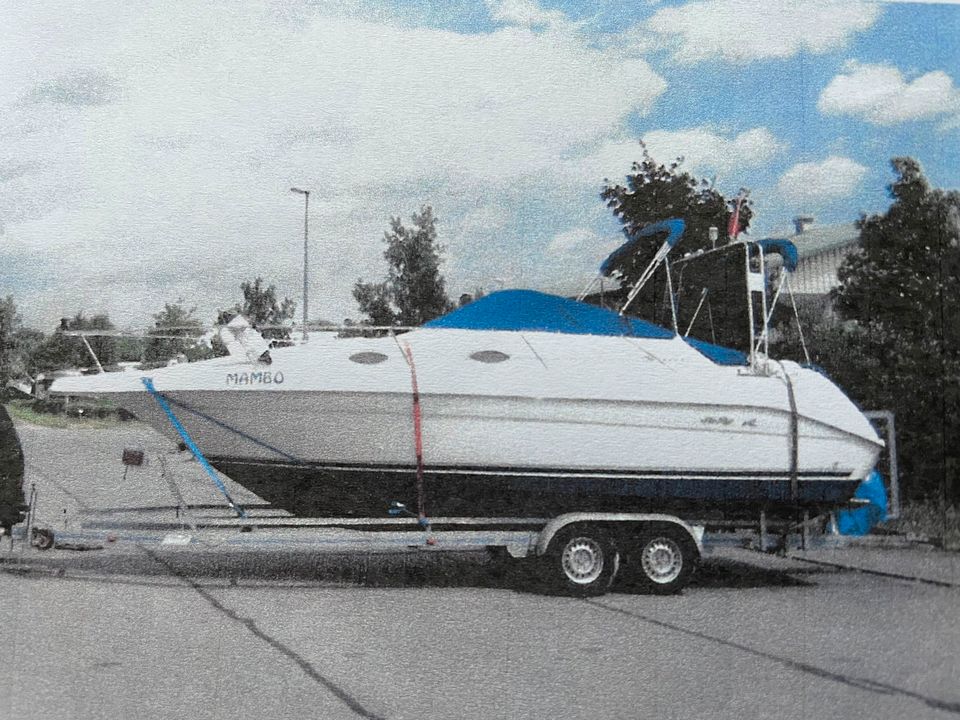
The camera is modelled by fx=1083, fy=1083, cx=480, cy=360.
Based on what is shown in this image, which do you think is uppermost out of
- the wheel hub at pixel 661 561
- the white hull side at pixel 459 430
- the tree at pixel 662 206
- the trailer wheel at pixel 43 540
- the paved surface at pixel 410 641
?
the tree at pixel 662 206

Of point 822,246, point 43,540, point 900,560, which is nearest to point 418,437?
point 43,540

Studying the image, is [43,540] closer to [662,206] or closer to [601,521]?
[601,521]

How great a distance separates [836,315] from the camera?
19.9ft

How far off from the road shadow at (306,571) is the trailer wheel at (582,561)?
117 millimetres

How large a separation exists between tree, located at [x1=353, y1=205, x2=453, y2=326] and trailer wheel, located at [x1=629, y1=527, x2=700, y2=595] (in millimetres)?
1890

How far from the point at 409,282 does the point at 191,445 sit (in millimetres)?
1603

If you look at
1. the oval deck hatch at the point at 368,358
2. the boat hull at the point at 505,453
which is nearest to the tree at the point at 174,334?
the boat hull at the point at 505,453

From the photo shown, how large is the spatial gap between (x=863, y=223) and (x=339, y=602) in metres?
3.40

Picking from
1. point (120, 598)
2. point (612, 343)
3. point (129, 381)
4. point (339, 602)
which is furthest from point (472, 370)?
point (120, 598)

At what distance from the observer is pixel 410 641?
5.04 meters

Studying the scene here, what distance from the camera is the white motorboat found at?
5816mm

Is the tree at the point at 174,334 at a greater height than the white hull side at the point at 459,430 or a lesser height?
greater

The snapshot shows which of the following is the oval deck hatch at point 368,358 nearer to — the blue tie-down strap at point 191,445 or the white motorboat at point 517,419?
the white motorboat at point 517,419

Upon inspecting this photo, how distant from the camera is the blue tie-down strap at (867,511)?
6.36 metres
